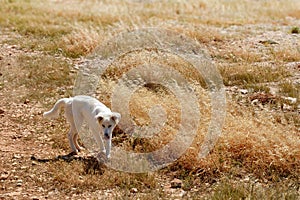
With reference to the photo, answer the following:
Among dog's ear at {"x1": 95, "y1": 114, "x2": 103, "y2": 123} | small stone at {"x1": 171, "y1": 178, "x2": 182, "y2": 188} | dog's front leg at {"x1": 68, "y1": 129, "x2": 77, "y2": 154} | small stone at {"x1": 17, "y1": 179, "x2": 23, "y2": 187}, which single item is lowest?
small stone at {"x1": 171, "y1": 178, "x2": 182, "y2": 188}

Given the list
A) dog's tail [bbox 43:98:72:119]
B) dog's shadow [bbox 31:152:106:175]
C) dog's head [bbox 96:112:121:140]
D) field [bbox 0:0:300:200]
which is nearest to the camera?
field [bbox 0:0:300:200]

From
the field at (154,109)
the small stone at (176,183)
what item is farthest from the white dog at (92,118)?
the small stone at (176,183)

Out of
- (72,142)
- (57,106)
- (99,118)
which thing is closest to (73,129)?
(72,142)

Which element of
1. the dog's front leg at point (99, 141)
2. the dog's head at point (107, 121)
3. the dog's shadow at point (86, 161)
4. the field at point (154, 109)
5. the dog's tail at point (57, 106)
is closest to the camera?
the field at point (154, 109)

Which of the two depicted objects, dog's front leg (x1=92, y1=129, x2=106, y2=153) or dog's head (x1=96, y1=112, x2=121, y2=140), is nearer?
dog's head (x1=96, y1=112, x2=121, y2=140)

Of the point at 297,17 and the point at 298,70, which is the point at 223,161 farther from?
the point at 297,17

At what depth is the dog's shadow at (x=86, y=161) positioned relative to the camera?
523 cm

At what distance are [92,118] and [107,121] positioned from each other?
1.21ft

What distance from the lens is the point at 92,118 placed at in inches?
213

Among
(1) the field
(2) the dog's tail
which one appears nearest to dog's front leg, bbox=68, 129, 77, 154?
(1) the field

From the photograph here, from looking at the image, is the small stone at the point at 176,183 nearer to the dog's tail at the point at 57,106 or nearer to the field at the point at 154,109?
the field at the point at 154,109

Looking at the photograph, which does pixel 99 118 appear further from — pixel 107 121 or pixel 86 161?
pixel 86 161

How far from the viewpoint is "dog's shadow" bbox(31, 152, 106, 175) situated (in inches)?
206

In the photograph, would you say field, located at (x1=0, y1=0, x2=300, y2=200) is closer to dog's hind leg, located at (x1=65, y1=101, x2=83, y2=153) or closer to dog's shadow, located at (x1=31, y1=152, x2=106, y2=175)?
dog's shadow, located at (x1=31, y1=152, x2=106, y2=175)
